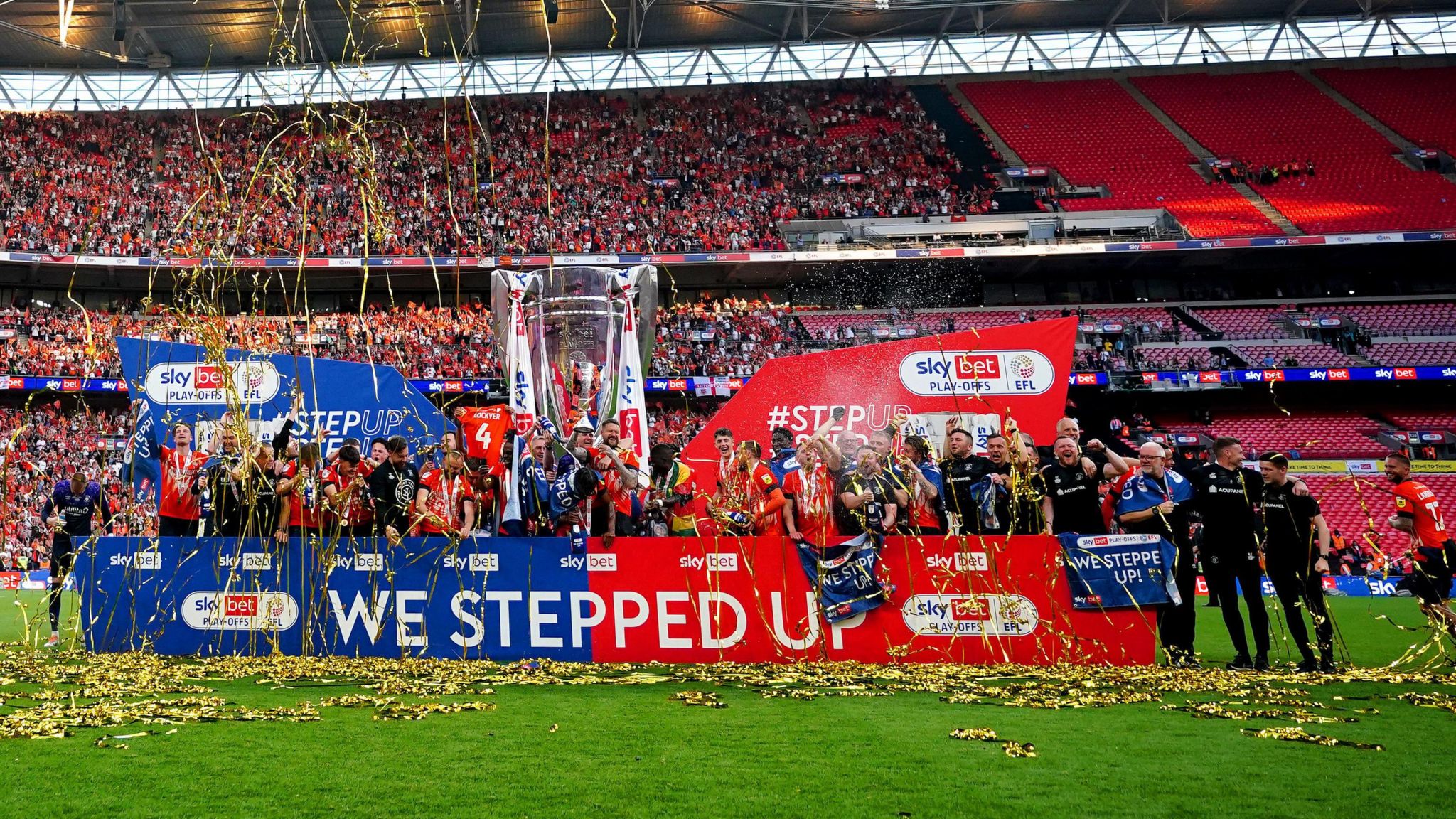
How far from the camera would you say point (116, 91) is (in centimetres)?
3594

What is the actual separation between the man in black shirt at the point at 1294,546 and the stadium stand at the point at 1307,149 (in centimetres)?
2811

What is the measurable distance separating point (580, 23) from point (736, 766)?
3532 cm

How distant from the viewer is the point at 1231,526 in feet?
22.3

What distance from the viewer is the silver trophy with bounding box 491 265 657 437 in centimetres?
1009

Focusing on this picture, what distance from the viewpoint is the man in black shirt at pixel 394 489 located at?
24.3 feet

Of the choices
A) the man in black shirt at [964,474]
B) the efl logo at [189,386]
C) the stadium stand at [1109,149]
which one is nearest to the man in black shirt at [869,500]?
the man in black shirt at [964,474]

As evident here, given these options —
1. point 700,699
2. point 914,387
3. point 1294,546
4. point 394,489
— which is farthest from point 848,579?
point 914,387

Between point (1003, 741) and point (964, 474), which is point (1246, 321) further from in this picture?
point (1003, 741)

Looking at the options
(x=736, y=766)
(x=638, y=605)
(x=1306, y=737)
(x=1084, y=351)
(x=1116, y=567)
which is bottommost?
(x=1306, y=737)

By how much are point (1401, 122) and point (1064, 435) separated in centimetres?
3731

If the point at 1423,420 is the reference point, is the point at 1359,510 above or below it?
below

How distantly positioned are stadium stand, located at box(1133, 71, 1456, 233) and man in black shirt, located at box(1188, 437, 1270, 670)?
92.6 feet

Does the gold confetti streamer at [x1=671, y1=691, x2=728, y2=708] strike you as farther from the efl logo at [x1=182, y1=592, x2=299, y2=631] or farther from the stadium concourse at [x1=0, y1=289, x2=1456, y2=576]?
the stadium concourse at [x1=0, y1=289, x2=1456, y2=576]

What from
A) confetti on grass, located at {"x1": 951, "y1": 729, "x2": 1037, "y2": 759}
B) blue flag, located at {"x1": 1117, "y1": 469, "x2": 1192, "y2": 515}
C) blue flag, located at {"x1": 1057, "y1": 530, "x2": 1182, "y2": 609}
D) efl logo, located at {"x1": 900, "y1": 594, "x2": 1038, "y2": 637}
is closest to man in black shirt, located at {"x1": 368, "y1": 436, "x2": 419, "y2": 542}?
efl logo, located at {"x1": 900, "y1": 594, "x2": 1038, "y2": 637}
